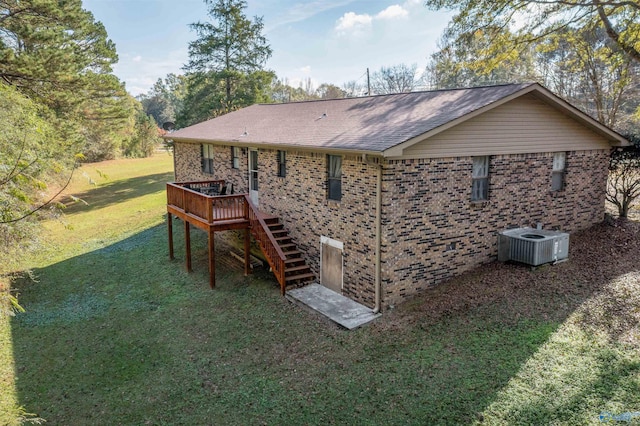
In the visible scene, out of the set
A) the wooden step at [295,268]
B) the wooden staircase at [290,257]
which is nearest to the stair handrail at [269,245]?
the wooden staircase at [290,257]

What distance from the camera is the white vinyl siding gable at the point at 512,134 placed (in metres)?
10.3

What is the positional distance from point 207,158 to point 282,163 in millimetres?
6179

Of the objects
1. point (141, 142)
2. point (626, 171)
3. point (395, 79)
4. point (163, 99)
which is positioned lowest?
point (626, 171)

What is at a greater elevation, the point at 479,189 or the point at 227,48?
the point at 227,48

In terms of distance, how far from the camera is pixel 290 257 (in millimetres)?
12844

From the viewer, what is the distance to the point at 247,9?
103 feet

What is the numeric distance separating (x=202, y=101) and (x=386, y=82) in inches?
1241

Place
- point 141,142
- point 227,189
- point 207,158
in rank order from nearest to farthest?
point 227,189
point 207,158
point 141,142

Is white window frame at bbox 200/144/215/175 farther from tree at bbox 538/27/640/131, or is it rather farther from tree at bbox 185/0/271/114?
tree at bbox 538/27/640/131

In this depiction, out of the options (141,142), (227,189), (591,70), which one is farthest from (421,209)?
(141,142)

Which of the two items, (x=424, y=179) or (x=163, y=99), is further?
(x=163, y=99)

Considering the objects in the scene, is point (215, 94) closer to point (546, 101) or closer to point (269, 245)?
point (269, 245)

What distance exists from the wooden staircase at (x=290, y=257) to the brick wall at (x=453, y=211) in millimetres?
2933

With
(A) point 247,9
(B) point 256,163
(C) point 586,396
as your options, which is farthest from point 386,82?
(C) point 586,396
